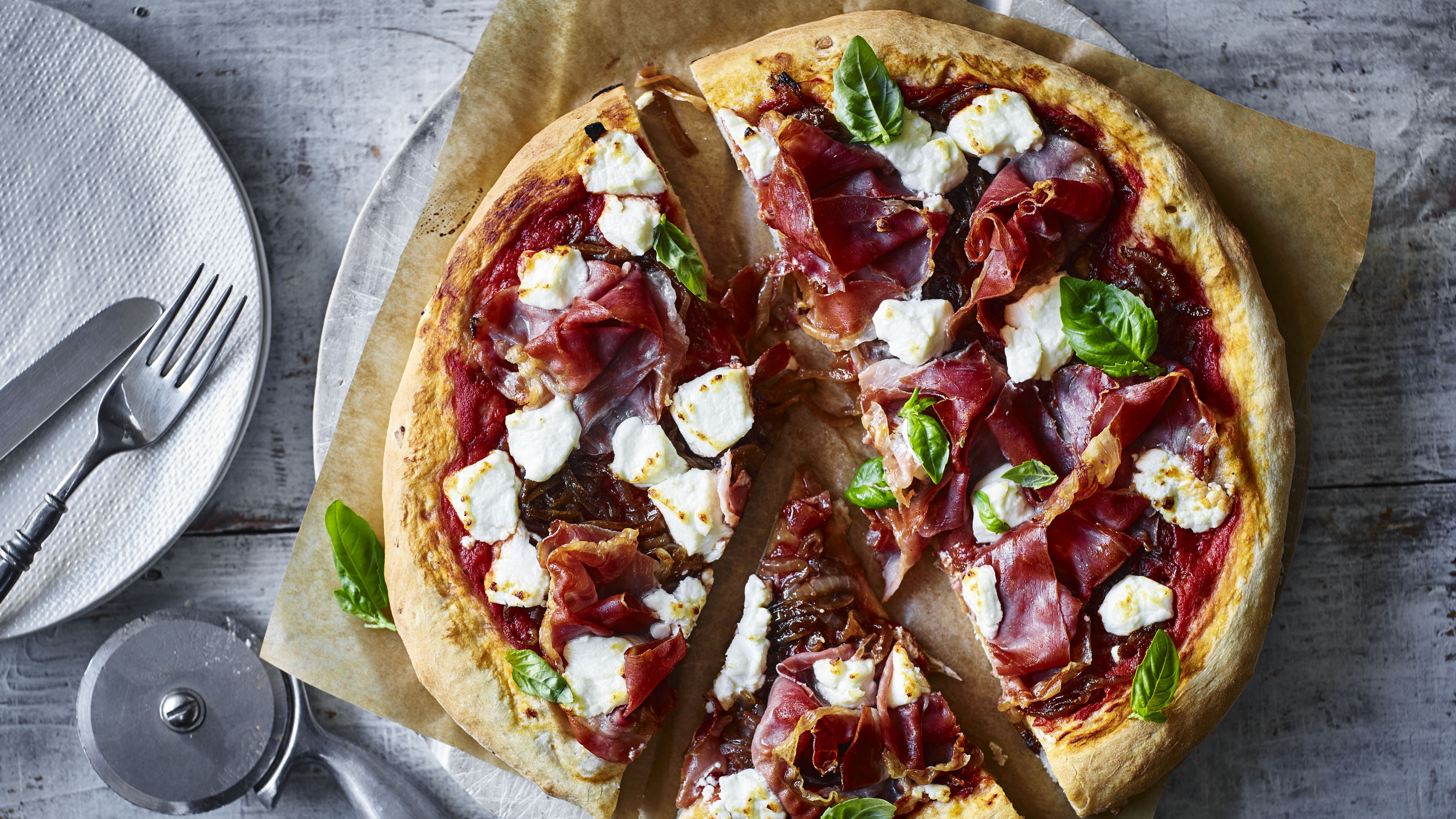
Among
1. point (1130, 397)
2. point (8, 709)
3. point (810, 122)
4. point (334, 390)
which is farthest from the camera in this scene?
point (8, 709)

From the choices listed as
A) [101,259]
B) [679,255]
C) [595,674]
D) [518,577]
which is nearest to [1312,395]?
[679,255]

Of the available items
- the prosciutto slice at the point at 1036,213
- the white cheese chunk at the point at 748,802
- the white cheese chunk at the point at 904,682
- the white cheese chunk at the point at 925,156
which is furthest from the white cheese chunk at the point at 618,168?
the white cheese chunk at the point at 748,802

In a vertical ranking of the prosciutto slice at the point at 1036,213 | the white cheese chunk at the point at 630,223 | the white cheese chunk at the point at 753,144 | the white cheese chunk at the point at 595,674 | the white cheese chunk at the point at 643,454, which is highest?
the white cheese chunk at the point at 753,144

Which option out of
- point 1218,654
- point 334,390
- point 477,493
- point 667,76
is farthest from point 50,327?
point 1218,654

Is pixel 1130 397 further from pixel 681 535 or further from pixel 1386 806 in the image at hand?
pixel 1386 806

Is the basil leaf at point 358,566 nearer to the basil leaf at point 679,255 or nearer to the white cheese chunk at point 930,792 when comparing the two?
the basil leaf at point 679,255

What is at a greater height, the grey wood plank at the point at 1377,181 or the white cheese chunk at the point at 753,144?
the white cheese chunk at the point at 753,144
